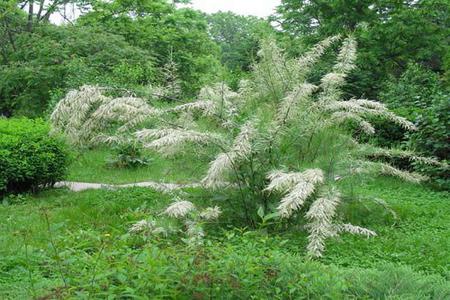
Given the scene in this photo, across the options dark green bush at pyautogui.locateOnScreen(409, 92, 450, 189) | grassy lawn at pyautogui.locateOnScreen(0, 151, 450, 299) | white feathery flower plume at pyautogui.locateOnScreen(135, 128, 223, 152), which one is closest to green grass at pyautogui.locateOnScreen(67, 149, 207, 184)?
grassy lawn at pyautogui.locateOnScreen(0, 151, 450, 299)

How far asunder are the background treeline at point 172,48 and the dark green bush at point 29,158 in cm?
399

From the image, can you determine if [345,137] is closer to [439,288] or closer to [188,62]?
[439,288]

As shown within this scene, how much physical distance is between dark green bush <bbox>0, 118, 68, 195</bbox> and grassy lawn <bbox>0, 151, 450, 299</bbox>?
0.99 feet

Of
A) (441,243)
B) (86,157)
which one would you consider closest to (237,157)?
(441,243)

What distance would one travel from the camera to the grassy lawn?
3.10 metres

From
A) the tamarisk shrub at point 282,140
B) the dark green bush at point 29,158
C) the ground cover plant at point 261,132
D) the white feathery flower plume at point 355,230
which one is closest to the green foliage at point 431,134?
the tamarisk shrub at point 282,140

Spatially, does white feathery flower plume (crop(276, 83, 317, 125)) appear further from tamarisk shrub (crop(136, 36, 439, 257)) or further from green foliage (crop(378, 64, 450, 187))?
green foliage (crop(378, 64, 450, 187))

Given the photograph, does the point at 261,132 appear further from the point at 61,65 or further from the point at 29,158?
the point at 61,65

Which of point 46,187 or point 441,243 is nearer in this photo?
point 441,243

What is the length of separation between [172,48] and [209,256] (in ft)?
39.5

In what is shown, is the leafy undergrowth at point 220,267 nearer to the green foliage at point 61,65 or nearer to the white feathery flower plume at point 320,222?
the white feathery flower plume at point 320,222

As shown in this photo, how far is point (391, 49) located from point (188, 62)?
766 cm

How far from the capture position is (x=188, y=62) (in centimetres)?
2139

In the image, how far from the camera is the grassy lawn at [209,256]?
10.2 ft
